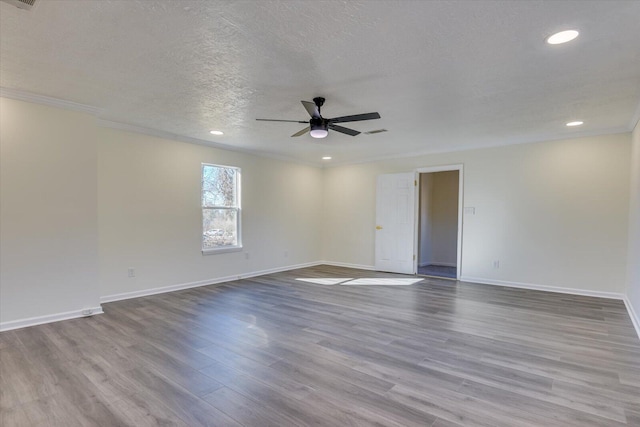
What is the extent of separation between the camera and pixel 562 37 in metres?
2.28

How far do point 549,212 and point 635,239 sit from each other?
1373mm

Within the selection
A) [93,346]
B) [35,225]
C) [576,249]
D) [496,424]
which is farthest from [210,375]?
[576,249]

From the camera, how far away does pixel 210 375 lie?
248cm

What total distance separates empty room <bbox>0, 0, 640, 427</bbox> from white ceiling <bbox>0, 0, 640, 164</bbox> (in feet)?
0.08

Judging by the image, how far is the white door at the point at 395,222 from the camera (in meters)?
6.70

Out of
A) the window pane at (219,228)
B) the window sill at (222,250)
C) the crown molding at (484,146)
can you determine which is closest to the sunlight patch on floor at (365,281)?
the window sill at (222,250)

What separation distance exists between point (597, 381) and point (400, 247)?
14.7 ft

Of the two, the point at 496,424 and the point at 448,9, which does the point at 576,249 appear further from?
the point at 448,9

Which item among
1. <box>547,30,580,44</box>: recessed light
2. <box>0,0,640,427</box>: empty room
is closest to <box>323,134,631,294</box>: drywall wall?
<box>0,0,640,427</box>: empty room

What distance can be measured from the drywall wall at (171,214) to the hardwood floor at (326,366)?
71 cm

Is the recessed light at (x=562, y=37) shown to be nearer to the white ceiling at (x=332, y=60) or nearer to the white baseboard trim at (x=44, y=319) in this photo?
A: the white ceiling at (x=332, y=60)

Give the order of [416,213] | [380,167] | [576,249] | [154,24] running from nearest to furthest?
1. [154,24]
2. [576,249]
3. [416,213]
4. [380,167]

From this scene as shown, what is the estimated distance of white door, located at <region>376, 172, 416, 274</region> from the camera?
6703 millimetres

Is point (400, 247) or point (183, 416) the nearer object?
point (183, 416)
